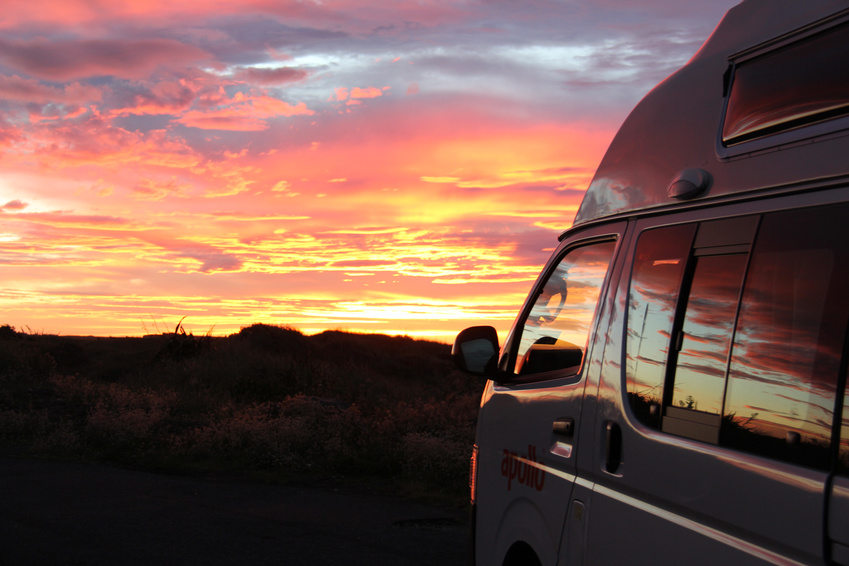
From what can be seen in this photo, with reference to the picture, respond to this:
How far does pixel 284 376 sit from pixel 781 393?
18937mm

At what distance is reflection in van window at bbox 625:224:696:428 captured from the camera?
2.46 metres

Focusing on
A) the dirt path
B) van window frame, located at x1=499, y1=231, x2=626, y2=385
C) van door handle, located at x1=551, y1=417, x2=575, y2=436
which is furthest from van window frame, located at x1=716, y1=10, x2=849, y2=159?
the dirt path

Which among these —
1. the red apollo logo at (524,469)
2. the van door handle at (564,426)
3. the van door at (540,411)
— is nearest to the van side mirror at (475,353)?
the van door at (540,411)

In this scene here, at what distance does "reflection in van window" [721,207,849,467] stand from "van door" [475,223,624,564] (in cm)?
80

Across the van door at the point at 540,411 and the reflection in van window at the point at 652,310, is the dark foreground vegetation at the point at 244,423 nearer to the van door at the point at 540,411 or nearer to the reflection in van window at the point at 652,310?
the van door at the point at 540,411

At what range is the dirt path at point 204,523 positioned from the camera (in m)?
6.57

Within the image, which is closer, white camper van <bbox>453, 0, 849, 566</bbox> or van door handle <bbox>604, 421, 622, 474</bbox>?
white camper van <bbox>453, 0, 849, 566</bbox>

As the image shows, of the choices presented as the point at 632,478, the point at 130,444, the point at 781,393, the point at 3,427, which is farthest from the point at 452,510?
the point at 3,427

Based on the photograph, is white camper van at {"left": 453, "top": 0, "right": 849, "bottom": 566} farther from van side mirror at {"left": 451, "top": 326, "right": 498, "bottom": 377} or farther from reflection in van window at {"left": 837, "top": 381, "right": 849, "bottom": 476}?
van side mirror at {"left": 451, "top": 326, "right": 498, "bottom": 377}

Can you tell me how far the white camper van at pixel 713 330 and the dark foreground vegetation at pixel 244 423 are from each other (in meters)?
7.05

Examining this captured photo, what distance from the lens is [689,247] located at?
2.44 metres

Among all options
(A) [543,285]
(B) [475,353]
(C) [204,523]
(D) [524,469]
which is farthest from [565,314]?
(C) [204,523]

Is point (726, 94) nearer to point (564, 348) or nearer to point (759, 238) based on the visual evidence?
point (759, 238)

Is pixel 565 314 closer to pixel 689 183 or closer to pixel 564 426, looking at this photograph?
pixel 564 426
